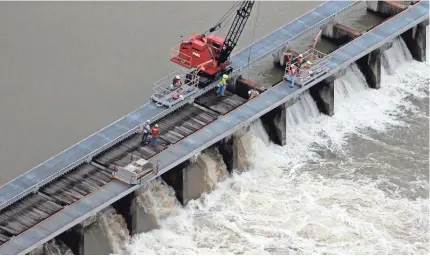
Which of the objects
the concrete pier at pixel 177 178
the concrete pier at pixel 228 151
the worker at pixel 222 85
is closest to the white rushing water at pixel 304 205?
the concrete pier at pixel 177 178

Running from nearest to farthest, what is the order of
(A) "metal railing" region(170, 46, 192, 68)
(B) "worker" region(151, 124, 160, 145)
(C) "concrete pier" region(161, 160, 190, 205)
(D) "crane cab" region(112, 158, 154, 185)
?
(D) "crane cab" region(112, 158, 154, 185), (C) "concrete pier" region(161, 160, 190, 205), (B) "worker" region(151, 124, 160, 145), (A) "metal railing" region(170, 46, 192, 68)

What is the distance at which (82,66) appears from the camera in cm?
8469

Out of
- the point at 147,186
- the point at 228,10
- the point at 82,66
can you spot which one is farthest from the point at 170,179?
the point at 228,10

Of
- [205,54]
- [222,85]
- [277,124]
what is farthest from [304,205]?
[205,54]

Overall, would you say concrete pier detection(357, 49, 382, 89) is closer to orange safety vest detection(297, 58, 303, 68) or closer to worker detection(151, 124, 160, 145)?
orange safety vest detection(297, 58, 303, 68)

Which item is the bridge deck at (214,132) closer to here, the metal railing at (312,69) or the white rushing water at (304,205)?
the metal railing at (312,69)

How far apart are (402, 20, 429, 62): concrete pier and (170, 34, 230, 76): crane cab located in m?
16.4

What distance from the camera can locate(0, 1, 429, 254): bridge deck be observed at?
67625mm

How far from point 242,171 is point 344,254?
8773 mm

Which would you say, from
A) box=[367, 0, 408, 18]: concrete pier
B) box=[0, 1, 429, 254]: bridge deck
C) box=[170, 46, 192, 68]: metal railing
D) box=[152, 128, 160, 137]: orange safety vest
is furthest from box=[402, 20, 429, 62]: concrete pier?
box=[152, 128, 160, 137]: orange safety vest

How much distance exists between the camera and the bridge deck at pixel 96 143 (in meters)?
70.8

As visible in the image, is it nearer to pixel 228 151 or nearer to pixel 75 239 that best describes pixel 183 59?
pixel 228 151

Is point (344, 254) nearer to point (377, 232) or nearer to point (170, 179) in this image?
point (377, 232)

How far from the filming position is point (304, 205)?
2960 inches
